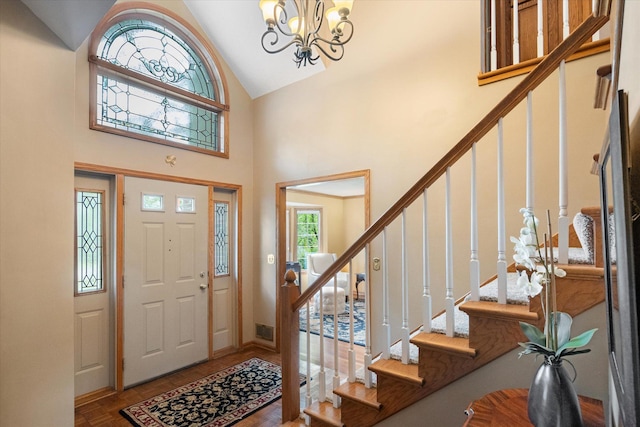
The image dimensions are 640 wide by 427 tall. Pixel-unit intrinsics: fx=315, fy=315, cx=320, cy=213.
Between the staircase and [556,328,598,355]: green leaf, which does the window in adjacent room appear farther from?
[556,328,598,355]: green leaf

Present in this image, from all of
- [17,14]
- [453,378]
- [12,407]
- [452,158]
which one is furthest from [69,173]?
[453,378]

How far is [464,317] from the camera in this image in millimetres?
1888

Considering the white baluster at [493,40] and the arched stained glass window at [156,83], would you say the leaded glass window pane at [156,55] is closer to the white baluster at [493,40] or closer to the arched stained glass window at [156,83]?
the arched stained glass window at [156,83]

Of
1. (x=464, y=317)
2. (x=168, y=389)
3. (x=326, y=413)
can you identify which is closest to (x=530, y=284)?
(x=464, y=317)

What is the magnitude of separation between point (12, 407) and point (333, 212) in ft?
20.1

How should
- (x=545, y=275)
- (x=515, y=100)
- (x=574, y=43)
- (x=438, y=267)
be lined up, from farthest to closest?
1. (x=438, y=267)
2. (x=515, y=100)
3. (x=574, y=43)
4. (x=545, y=275)

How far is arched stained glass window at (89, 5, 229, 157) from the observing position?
3.02 meters

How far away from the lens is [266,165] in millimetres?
4023

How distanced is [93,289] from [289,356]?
6.72 ft

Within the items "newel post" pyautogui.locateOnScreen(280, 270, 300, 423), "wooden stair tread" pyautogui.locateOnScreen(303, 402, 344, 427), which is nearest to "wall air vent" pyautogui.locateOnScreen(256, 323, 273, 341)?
"newel post" pyautogui.locateOnScreen(280, 270, 300, 423)

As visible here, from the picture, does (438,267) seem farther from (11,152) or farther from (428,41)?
(11,152)

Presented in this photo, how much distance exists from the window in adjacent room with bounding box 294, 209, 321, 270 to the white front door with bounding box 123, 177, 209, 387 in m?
3.26

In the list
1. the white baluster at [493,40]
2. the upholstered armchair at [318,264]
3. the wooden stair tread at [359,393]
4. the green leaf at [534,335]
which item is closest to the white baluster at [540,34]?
the white baluster at [493,40]

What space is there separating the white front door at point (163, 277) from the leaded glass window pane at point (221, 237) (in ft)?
0.65
